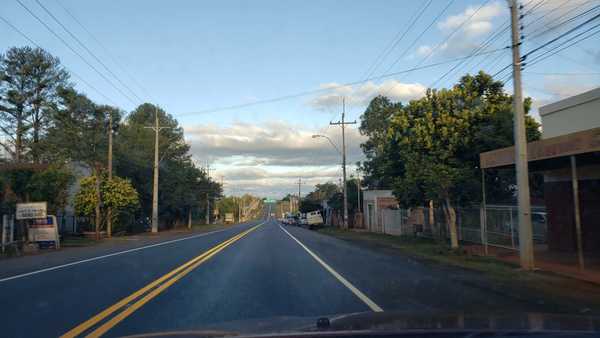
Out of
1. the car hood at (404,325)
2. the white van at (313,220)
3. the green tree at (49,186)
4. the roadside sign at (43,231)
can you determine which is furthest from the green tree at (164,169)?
the car hood at (404,325)

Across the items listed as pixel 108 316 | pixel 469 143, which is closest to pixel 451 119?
pixel 469 143

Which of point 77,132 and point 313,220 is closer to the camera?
point 77,132

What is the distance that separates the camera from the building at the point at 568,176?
60.1 feet

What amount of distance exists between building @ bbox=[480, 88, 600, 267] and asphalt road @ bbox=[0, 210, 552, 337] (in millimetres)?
5471

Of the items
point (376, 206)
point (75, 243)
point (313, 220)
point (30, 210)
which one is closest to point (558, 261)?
point (30, 210)

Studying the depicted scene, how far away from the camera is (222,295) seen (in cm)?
1057

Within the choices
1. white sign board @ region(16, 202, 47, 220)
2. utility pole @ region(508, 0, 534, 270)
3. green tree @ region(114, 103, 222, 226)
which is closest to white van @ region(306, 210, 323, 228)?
green tree @ region(114, 103, 222, 226)

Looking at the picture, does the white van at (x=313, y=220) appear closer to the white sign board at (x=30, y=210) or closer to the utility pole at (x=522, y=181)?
the white sign board at (x=30, y=210)

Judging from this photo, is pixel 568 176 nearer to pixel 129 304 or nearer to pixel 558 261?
pixel 558 261

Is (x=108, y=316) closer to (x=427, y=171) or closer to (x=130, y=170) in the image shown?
(x=427, y=171)

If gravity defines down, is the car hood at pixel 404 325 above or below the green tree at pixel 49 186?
below

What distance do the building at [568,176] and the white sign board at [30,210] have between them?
20.4 metres

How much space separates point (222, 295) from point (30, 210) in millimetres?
19970

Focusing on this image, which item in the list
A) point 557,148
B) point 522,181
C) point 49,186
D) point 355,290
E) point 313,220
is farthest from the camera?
point 313,220
